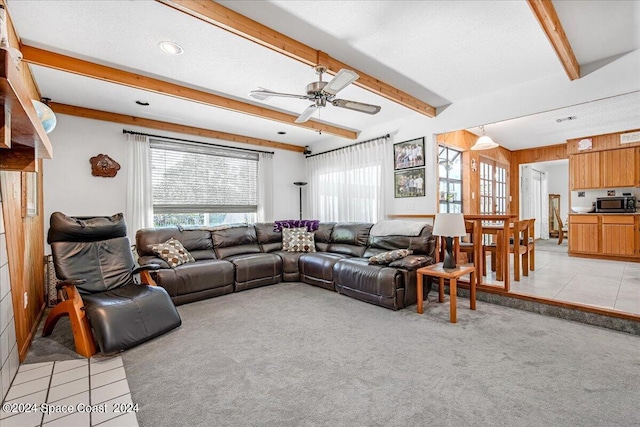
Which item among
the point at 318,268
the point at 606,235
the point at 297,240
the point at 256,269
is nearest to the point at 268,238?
the point at 297,240

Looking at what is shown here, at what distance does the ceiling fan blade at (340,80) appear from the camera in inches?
87.6

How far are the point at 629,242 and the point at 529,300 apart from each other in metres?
4.10

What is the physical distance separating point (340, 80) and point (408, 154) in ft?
8.57

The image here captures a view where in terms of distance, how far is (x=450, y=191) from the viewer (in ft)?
17.9

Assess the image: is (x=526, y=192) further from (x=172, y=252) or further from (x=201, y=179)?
(x=172, y=252)

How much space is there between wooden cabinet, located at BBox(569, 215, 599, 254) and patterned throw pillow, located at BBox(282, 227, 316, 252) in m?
5.44

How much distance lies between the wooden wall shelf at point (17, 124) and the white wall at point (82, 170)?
2825 mm

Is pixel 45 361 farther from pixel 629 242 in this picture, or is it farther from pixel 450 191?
pixel 629 242

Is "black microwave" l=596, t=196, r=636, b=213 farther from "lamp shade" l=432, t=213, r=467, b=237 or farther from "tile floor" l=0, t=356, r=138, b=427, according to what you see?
"tile floor" l=0, t=356, r=138, b=427

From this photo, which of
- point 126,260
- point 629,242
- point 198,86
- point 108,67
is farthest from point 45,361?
point 629,242

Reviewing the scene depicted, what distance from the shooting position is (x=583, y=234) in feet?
19.4

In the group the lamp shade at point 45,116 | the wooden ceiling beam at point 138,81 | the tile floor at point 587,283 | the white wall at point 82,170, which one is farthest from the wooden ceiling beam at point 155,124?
the tile floor at point 587,283

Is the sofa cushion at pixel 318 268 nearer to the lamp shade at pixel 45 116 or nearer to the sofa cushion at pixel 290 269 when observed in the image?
the sofa cushion at pixel 290 269

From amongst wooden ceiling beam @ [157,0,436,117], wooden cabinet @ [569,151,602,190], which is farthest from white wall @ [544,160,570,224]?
wooden ceiling beam @ [157,0,436,117]
